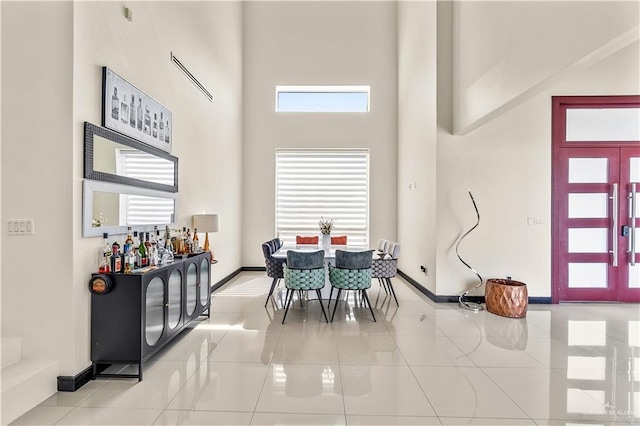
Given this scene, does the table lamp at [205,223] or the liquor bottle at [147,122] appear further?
the table lamp at [205,223]

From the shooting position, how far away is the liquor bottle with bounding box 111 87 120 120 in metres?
2.77

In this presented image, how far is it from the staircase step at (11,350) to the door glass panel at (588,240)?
22.7 feet

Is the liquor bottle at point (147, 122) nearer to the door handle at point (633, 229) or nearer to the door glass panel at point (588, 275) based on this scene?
the door glass panel at point (588, 275)

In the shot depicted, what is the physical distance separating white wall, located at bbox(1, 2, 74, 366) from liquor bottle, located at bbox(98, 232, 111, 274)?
0.26 m

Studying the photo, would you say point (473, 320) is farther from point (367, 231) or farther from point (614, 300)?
point (367, 231)

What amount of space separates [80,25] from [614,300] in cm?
769

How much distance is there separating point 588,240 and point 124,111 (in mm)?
6734

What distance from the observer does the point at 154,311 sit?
8.91 feet

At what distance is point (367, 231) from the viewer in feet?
24.0

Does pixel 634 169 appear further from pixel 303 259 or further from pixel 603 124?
pixel 303 259

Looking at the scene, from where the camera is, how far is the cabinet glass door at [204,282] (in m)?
3.77

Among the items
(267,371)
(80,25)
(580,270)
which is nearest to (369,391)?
(267,371)

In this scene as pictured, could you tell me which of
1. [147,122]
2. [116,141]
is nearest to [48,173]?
[116,141]

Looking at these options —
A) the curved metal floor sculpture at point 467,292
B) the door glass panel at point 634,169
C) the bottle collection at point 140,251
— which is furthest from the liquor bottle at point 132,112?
the door glass panel at point 634,169
